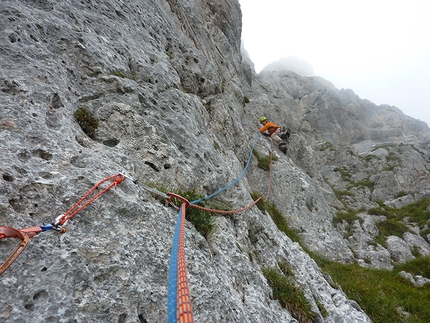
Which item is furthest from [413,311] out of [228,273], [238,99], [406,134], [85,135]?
[406,134]

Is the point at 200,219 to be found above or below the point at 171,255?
below

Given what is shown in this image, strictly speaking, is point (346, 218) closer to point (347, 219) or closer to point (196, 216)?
point (347, 219)

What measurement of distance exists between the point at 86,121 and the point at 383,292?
1417 cm

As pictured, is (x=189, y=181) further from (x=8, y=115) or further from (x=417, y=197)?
(x=417, y=197)

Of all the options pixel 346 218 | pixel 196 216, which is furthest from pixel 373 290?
pixel 346 218

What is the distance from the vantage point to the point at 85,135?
19.2 feet

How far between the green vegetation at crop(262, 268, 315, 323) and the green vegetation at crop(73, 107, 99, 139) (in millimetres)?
6372

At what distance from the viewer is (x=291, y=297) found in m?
6.54

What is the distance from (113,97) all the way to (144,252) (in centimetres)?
531

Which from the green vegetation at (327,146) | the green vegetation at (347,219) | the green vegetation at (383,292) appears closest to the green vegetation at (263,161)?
the green vegetation at (383,292)

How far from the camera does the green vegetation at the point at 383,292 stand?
9.30m

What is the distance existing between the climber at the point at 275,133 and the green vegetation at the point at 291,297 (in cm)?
1557

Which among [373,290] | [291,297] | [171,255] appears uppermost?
[171,255]

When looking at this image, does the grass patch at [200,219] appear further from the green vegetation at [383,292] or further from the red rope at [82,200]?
the green vegetation at [383,292]
